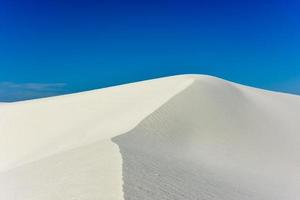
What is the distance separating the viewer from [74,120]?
56.1 feet

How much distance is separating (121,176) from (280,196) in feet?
11.5

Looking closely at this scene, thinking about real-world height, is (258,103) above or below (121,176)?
above

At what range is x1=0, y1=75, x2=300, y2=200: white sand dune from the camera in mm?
6070

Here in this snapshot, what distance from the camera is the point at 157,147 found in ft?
31.0

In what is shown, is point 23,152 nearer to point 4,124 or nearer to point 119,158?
point 4,124

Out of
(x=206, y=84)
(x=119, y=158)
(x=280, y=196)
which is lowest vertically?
(x=280, y=196)

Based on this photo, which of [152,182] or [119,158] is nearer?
[152,182]

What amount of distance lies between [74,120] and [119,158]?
10718 mm

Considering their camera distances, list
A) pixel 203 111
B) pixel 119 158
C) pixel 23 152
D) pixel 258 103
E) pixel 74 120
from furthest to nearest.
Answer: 1. pixel 258 103
2. pixel 74 120
3. pixel 203 111
4. pixel 23 152
5. pixel 119 158

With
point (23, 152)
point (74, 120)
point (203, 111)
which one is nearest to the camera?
point (23, 152)

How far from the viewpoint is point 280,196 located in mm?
7473

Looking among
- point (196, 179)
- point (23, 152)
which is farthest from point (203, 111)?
point (196, 179)

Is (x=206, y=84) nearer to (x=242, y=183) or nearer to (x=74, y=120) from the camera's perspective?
(x=74, y=120)

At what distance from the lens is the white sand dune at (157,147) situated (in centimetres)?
607
